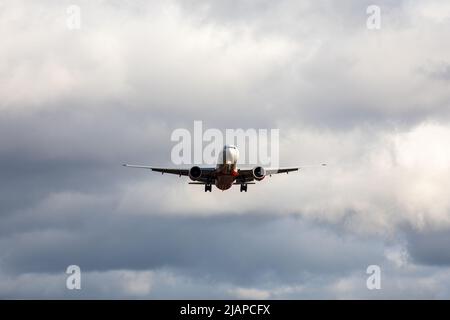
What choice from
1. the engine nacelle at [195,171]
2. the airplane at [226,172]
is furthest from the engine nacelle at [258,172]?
the engine nacelle at [195,171]

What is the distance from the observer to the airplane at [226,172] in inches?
3819

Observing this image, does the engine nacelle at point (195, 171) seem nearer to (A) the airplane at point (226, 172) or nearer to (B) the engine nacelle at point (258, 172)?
(A) the airplane at point (226, 172)

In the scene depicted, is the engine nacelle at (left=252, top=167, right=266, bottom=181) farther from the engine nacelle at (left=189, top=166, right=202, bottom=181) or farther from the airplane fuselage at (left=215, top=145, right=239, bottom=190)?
the engine nacelle at (left=189, top=166, right=202, bottom=181)

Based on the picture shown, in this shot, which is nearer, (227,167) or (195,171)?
(227,167)

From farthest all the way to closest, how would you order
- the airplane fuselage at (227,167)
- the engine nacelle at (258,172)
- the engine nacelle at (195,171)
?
the engine nacelle at (258,172)
the engine nacelle at (195,171)
the airplane fuselage at (227,167)

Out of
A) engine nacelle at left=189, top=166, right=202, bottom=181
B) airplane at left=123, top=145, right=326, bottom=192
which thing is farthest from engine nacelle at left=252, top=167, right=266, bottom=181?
engine nacelle at left=189, top=166, right=202, bottom=181

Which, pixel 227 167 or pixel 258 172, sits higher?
pixel 258 172

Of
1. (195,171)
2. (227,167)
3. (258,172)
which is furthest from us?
(258,172)

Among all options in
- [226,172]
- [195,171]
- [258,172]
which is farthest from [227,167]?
[258,172]

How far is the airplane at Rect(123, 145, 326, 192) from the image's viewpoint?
9700 cm

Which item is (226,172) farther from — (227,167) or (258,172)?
(258,172)

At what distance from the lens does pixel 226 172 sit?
98375mm
